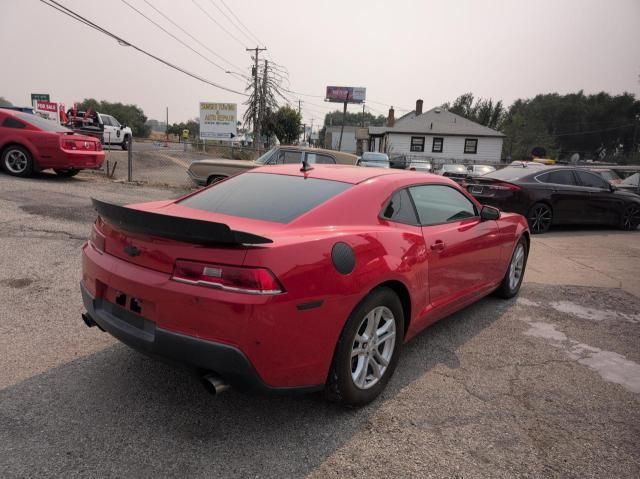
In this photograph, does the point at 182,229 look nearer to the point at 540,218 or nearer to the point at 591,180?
the point at 540,218

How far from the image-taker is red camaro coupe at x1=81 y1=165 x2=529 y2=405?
2252 millimetres

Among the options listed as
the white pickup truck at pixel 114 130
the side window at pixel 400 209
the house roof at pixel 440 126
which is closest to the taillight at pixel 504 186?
the side window at pixel 400 209

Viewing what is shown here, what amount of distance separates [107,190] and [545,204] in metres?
10.0

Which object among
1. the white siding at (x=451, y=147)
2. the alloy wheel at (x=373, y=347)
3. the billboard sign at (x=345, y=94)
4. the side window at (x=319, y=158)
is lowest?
the alloy wheel at (x=373, y=347)

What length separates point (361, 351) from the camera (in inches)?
112

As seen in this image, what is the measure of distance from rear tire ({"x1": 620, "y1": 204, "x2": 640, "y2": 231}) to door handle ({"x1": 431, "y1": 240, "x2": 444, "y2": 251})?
9.78 m

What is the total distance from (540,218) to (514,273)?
17.9ft

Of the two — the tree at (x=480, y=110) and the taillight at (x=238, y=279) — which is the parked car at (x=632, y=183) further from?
the tree at (x=480, y=110)

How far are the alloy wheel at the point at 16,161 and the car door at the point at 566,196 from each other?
11.6 metres

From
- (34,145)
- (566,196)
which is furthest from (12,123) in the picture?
(566,196)

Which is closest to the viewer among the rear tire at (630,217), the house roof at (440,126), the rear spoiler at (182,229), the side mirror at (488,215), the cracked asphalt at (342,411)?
the rear spoiler at (182,229)

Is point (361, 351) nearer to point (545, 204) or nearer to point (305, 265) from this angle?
point (305, 265)

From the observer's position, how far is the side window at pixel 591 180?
10.5m

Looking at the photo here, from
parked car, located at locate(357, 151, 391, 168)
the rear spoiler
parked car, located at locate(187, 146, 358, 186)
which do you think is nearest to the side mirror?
the rear spoiler
